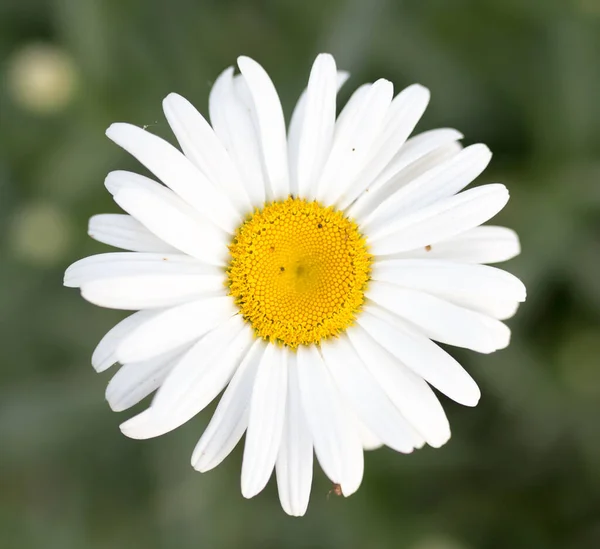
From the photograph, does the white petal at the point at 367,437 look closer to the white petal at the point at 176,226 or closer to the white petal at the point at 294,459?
the white petal at the point at 294,459

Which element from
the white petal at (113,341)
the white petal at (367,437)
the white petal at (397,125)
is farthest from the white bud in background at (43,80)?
the white petal at (367,437)

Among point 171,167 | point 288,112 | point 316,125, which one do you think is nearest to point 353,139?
point 316,125

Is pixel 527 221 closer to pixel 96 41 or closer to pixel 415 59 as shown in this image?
pixel 415 59

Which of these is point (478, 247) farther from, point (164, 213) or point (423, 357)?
point (164, 213)

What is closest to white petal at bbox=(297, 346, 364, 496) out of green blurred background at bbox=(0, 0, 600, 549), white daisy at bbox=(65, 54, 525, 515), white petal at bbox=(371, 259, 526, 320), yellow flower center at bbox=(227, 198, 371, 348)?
white daisy at bbox=(65, 54, 525, 515)

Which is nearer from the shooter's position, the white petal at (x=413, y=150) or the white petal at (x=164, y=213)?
the white petal at (x=164, y=213)

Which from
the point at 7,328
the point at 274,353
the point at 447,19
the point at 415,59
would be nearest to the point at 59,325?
the point at 7,328

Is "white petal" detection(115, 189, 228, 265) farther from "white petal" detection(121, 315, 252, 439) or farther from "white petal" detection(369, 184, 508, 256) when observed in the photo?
"white petal" detection(369, 184, 508, 256)
